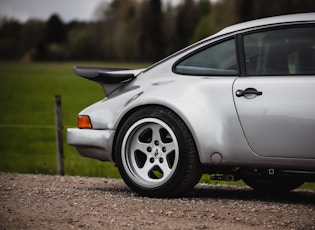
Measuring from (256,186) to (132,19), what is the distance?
104 meters

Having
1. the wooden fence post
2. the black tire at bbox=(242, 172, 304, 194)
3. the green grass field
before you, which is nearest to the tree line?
the green grass field

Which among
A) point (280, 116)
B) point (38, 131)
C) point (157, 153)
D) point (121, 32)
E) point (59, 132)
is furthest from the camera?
point (121, 32)

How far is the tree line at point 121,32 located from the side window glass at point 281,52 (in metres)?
70.9

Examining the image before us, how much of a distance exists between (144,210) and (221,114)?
110cm

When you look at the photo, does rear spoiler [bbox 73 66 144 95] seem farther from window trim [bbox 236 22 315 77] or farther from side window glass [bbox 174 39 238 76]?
window trim [bbox 236 22 315 77]

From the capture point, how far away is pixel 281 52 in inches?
244

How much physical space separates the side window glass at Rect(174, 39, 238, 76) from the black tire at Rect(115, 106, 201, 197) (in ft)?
1.55

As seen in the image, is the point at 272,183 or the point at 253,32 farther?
the point at 272,183

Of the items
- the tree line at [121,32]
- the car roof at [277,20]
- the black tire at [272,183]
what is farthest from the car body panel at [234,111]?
the tree line at [121,32]

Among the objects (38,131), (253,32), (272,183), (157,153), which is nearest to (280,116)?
(253,32)

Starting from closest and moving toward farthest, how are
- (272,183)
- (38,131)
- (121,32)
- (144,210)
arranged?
1. (144,210)
2. (272,183)
3. (38,131)
4. (121,32)

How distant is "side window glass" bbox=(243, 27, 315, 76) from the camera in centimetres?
605

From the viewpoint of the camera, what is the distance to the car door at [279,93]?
5867 mm

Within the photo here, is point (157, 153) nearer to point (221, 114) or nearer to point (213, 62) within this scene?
point (221, 114)
